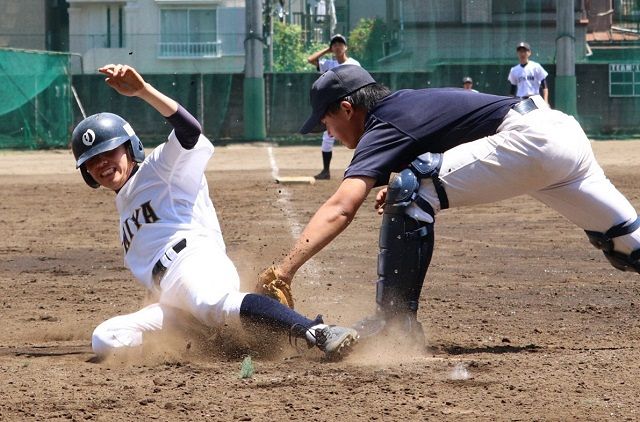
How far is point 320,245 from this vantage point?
174 inches

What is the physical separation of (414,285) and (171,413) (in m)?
1.45

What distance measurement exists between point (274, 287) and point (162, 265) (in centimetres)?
62

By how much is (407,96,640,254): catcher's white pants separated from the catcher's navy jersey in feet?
0.28

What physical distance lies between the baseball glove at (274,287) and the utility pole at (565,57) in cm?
2177

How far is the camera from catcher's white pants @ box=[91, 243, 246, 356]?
4.75 m

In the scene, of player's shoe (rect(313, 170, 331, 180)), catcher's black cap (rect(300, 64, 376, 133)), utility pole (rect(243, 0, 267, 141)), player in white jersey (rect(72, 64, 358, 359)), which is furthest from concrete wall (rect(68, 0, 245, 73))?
catcher's black cap (rect(300, 64, 376, 133))

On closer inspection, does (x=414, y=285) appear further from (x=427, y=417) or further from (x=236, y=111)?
(x=236, y=111)

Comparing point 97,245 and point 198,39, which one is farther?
point 198,39

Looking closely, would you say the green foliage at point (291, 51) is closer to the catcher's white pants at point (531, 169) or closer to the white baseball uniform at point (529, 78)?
the white baseball uniform at point (529, 78)

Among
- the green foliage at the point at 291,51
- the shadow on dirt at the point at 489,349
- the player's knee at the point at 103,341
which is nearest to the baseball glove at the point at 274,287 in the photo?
the player's knee at the point at 103,341

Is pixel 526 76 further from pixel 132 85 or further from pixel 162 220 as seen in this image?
pixel 132 85

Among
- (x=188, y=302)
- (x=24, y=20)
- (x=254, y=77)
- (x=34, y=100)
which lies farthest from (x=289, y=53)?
(x=188, y=302)

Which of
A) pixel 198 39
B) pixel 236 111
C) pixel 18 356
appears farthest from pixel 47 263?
pixel 198 39

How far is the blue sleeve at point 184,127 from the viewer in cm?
494
